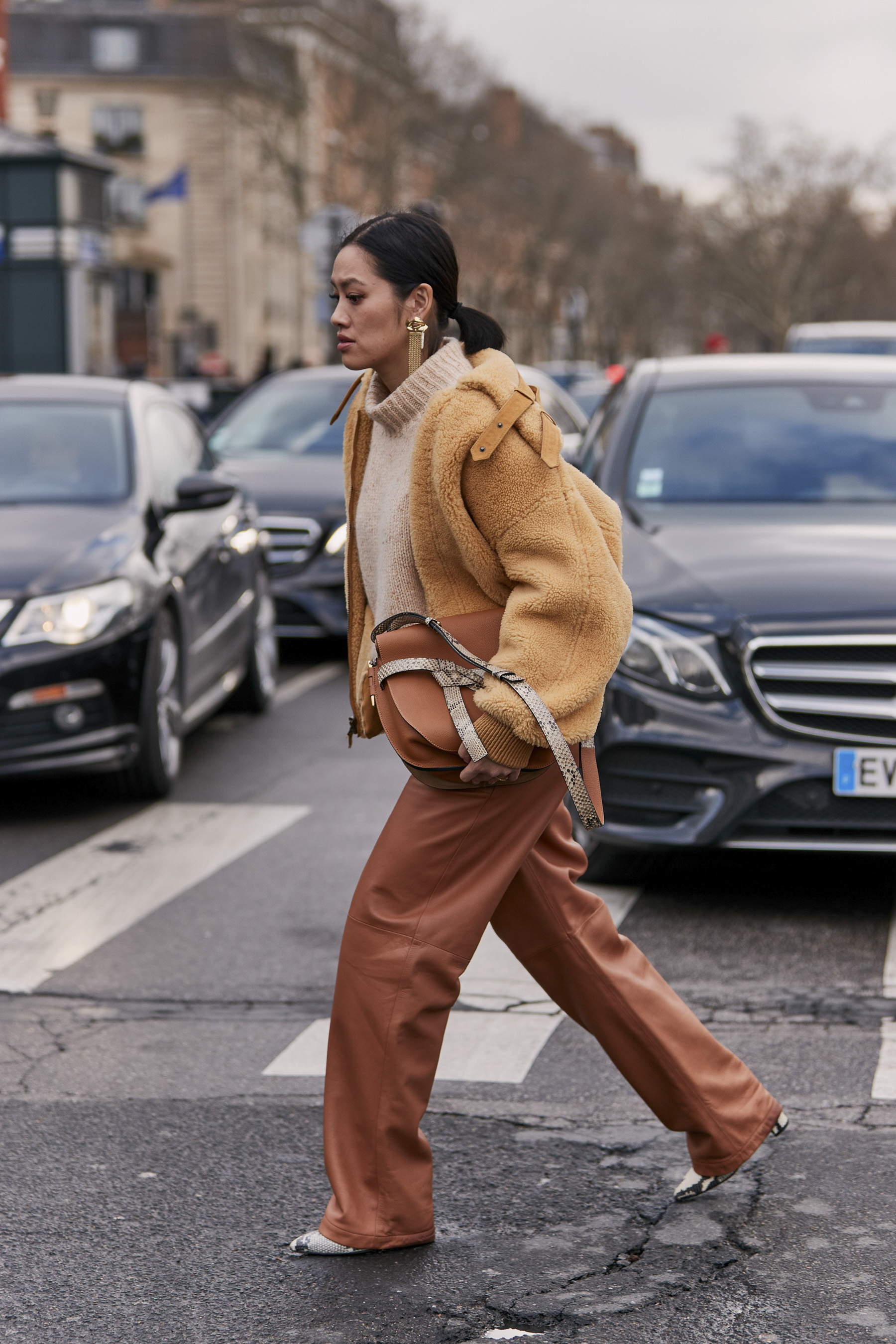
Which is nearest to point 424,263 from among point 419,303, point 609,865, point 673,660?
point 419,303

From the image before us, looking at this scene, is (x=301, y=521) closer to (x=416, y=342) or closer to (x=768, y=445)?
(x=768, y=445)

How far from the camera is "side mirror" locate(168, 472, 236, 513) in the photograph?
7.73 m

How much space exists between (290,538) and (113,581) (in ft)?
13.6

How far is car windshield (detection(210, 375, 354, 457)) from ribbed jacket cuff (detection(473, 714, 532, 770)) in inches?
357

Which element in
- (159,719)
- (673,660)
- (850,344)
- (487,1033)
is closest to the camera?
(487,1033)

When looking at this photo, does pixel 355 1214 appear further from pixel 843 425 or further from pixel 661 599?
pixel 843 425

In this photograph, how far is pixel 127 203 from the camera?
61.2 metres

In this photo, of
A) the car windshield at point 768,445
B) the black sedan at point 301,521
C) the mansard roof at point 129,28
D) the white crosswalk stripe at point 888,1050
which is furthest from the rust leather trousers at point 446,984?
the mansard roof at point 129,28

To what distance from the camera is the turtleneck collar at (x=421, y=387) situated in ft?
10.4

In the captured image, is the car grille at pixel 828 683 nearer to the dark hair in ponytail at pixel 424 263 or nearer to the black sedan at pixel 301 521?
the dark hair in ponytail at pixel 424 263

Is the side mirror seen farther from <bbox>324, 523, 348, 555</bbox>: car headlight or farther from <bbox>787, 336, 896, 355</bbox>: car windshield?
<bbox>787, 336, 896, 355</bbox>: car windshield

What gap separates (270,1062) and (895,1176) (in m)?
1.47

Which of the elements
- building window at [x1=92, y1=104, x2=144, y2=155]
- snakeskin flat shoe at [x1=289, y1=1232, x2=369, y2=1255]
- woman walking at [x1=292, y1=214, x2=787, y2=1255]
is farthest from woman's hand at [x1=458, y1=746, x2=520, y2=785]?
building window at [x1=92, y1=104, x2=144, y2=155]

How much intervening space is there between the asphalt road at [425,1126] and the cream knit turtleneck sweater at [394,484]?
3.73 feet
